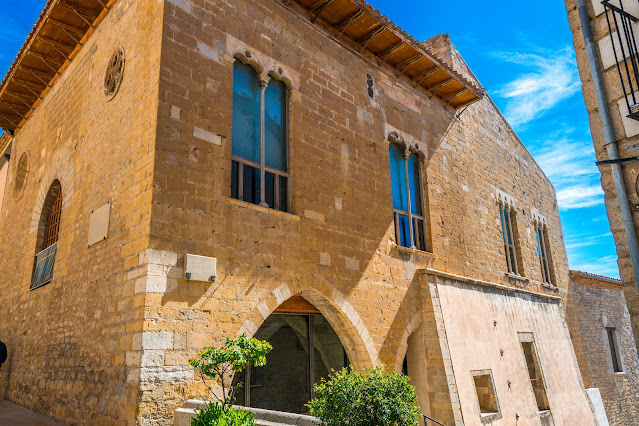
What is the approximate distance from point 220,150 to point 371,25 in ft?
14.1

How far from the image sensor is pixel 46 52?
366 inches

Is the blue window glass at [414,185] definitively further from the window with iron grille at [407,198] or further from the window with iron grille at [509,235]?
the window with iron grille at [509,235]

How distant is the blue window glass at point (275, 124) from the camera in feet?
24.4

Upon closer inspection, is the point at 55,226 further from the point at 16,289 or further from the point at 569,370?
the point at 569,370

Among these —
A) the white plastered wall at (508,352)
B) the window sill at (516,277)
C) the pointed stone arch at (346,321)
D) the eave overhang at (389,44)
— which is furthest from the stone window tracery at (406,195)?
the window sill at (516,277)

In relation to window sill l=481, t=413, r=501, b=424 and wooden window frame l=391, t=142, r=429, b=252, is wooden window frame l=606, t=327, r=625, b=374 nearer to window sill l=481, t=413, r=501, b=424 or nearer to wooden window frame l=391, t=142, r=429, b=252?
window sill l=481, t=413, r=501, b=424

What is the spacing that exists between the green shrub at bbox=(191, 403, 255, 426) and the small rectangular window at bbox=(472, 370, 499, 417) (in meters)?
5.55

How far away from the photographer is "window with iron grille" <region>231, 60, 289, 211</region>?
693 cm

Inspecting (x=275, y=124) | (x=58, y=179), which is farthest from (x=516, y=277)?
(x=58, y=179)

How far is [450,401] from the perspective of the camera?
26.2 feet

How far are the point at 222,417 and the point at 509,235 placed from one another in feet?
34.2

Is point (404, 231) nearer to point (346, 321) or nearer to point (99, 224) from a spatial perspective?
point (346, 321)

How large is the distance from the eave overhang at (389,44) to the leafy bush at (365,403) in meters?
6.16

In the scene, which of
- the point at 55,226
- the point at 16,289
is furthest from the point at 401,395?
the point at 16,289
